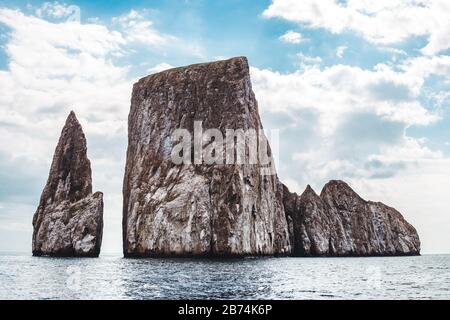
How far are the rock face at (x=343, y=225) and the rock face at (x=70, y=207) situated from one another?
60.1 metres

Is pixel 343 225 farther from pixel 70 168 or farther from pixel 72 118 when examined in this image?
pixel 72 118

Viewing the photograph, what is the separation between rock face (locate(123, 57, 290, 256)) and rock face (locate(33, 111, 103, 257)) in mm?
7761

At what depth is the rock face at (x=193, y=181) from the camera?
103438 millimetres

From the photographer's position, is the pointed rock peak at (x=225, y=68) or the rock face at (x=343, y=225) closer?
the pointed rock peak at (x=225, y=68)

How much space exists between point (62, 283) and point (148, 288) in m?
10.2

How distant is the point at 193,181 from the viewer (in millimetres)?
107375

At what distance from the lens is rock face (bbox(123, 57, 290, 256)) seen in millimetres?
103438

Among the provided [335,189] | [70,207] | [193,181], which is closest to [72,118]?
[70,207]

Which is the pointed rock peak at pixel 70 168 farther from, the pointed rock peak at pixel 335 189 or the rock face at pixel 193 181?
the pointed rock peak at pixel 335 189

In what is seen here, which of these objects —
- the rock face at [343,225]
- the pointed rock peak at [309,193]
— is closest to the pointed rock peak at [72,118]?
the rock face at [343,225]

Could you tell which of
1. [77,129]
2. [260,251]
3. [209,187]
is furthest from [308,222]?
[77,129]

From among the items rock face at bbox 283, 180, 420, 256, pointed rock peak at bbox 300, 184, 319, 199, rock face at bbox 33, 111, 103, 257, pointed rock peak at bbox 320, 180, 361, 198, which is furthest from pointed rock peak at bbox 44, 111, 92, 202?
pointed rock peak at bbox 320, 180, 361, 198

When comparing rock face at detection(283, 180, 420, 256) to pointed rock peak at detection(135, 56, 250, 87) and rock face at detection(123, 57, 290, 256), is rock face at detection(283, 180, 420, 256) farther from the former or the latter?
pointed rock peak at detection(135, 56, 250, 87)

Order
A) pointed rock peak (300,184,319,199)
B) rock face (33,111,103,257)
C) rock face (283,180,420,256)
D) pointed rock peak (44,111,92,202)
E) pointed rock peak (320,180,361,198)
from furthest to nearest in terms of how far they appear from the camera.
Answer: pointed rock peak (320,180,361,198) → pointed rock peak (300,184,319,199) → rock face (283,180,420,256) → pointed rock peak (44,111,92,202) → rock face (33,111,103,257)
